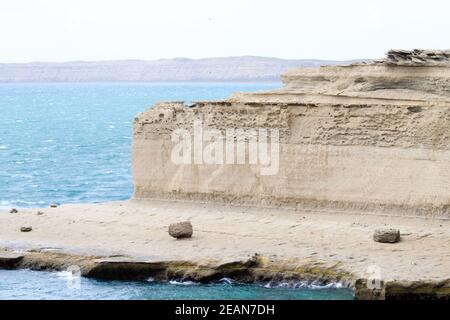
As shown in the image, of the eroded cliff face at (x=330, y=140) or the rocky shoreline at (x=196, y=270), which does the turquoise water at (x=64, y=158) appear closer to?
the eroded cliff face at (x=330, y=140)

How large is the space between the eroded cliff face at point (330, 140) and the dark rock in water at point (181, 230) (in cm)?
323

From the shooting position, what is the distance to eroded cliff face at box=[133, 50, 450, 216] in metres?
29.6

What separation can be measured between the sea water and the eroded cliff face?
17.3 feet

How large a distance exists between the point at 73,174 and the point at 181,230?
90.3 ft

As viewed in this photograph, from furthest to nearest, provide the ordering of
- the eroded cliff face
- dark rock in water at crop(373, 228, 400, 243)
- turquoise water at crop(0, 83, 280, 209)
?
1. turquoise water at crop(0, 83, 280, 209)
2. the eroded cliff face
3. dark rock in water at crop(373, 228, 400, 243)

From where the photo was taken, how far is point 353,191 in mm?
30375


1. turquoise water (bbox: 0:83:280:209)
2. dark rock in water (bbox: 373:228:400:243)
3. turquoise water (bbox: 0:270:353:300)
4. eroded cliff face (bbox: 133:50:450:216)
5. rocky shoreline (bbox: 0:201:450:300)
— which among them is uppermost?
eroded cliff face (bbox: 133:50:450:216)

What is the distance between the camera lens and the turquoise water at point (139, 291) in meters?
25.3

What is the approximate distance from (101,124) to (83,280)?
66.7 m

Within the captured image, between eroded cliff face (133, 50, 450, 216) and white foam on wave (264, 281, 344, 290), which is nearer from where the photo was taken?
white foam on wave (264, 281, 344, 290)

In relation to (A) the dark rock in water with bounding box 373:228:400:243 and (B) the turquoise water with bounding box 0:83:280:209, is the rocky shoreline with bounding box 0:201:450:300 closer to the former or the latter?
(A) the dark rock in water with bounding box 373:228:400:243

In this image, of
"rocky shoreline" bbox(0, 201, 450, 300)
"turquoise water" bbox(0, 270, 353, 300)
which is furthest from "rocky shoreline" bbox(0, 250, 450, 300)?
"turquoise water" bbox(0, 270, 353, 300)

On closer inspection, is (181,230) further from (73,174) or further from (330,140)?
(73,174)

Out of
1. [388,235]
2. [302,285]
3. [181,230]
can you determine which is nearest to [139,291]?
[181,230]
